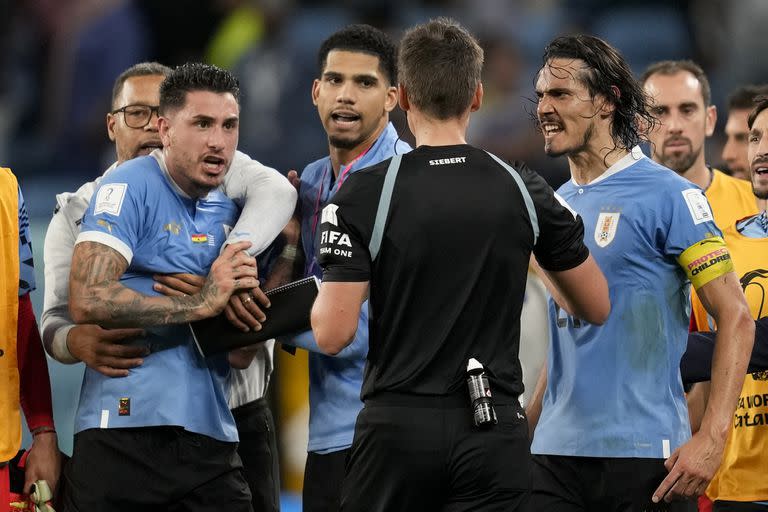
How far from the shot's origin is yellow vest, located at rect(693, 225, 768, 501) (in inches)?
178

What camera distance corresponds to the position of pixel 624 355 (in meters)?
3.76

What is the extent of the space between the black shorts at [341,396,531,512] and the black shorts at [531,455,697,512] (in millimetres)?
617

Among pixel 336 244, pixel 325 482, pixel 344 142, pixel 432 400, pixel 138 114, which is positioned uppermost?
pixel 138 114

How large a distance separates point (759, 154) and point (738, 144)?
2.50 meters

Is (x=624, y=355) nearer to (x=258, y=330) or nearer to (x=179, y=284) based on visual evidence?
(x=258, y=330)

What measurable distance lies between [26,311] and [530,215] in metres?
1.91

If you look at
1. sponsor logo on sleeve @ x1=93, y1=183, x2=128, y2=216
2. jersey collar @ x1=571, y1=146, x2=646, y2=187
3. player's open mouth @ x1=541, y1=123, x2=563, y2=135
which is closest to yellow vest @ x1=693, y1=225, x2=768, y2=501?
jersey collar @ x1=571, y1=146, x2=646, y2=187

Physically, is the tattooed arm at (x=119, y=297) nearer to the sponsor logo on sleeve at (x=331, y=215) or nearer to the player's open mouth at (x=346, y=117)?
the sponsor logo on sleeve at (x=331, y=215)

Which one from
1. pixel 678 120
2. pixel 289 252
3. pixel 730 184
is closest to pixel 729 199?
pixel 730 184

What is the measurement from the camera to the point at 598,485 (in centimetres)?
374

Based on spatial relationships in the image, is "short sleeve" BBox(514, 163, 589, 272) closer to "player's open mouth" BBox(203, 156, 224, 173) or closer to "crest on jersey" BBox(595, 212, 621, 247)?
"crest on jersey" BBox(595, 212, 621, 247)

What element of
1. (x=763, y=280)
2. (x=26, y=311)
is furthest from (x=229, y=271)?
(x=763, y=280)

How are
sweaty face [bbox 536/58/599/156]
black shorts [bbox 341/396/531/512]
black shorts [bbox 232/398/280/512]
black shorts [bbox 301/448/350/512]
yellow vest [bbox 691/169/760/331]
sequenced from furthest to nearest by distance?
yellow vest [bbox 691/169/760/331] → black shorts [bbox 232/398/280/512] → black shorts [bbox 301/448/350/512] → sweaty face [bbox 536/58/599/156] → black shorts [bbox 341/396/531/512]

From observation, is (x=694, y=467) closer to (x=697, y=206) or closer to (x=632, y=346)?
(x=632, y=346)
